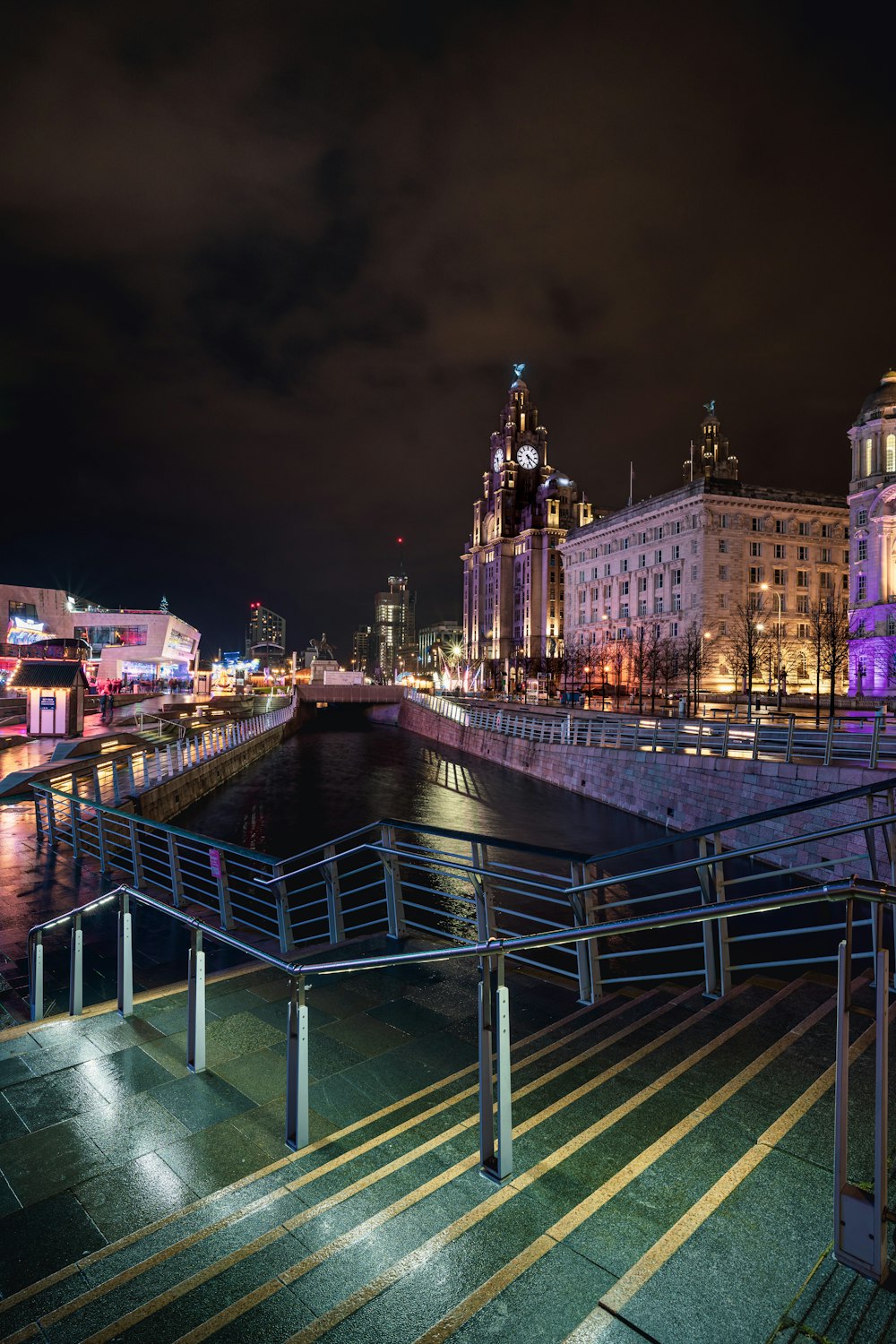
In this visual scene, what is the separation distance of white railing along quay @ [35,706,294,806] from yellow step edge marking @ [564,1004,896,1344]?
13251 millimetres

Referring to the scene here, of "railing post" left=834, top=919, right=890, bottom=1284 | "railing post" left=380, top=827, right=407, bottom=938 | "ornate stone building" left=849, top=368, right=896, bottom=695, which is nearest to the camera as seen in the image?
"railing post" left=834, top=919, right=890, bottom=1284

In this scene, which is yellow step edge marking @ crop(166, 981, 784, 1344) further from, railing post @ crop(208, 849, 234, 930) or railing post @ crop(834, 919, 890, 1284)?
railing post @ crop(208, 849, 234, 930)

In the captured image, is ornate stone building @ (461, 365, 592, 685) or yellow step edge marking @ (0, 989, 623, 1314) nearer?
yellow step edge marking @ (0, 989, 623, 1314)

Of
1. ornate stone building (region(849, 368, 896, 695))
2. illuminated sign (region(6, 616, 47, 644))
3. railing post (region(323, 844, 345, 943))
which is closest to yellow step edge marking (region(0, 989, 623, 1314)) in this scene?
railing post (region(323, 844, 345, 943))

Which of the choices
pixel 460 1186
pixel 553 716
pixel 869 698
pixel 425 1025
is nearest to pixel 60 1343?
pixel 460 1186

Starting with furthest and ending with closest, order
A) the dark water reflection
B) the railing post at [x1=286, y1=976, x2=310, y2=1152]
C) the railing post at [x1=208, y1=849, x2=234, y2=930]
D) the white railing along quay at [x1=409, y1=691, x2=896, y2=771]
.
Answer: the dark water reflection
the white railing along quay at [x1=409, y1=691, x2=896, y2=771]
the railing post at [x1=208, y1=849, x2=234, y2=930]
the railing post at [x1=286, y1=976, x2=310, y2=1152]

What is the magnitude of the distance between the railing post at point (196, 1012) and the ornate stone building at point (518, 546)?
12591 centimetres

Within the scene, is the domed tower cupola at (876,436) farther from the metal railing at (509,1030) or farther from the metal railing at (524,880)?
the metal railing at (509,1030)

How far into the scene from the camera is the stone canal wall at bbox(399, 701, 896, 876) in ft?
59.4

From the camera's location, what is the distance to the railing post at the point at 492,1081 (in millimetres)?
3592

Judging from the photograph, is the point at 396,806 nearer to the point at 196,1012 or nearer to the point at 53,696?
the point at 53,696

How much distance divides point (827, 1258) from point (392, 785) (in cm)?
3589

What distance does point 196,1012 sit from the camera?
514cm

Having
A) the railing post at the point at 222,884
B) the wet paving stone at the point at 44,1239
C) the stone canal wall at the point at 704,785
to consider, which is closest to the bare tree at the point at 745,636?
the stone canal wall at the point at 704,785
